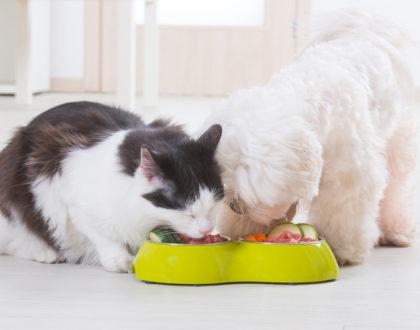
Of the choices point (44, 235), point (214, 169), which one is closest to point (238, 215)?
point (214, 169)

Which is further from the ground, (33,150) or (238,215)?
(33,150)

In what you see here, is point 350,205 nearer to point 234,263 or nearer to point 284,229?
point 284,229

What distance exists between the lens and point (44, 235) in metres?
2.20

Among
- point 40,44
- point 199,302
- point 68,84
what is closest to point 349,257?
point 199,302

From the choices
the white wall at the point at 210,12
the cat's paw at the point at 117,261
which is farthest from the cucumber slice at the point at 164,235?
the white wall at the point at 210,12

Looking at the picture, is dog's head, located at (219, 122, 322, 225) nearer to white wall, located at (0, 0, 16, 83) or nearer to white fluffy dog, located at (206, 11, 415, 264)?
white fluffy dog, located at (206, 11, 415, 264)

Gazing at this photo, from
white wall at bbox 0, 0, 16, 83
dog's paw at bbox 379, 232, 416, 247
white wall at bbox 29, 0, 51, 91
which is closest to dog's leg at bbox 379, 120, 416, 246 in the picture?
dog's paw at bbox 379, 232, 416, 247

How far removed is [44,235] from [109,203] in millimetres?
273

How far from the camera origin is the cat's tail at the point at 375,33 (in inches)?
101

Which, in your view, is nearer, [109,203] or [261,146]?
[261,146]

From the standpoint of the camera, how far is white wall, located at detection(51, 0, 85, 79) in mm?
7914

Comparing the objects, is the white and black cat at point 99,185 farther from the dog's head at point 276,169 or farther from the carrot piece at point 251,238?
the carrot piece at point 251,238

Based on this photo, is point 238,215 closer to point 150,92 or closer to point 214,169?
point 214,169

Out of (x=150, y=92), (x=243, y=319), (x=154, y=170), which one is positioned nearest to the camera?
(x=243, y=319)
